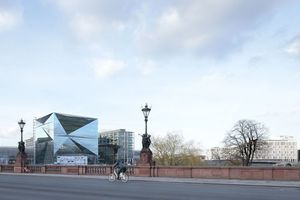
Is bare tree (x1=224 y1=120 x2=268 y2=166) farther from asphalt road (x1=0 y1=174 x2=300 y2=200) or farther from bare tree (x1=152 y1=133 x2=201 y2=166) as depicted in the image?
asphalt road (x1=0 y1=174 x2=300 y2=200)

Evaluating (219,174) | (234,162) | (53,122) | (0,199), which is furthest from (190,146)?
(0,199)

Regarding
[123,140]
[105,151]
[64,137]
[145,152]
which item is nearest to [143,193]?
[145,152]

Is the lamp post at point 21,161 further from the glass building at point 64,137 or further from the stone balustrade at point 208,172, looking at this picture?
the glass building at point 64,137

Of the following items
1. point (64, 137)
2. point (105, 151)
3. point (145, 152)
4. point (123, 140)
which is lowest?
point (105, 151)

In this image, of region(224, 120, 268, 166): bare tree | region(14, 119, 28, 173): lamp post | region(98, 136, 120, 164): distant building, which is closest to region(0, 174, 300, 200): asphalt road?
region(14, 119, 28, 173): lamp post

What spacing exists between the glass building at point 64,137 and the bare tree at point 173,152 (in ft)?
182

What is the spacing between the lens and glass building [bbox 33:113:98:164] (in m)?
170

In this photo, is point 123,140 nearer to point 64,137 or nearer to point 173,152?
point 64,137

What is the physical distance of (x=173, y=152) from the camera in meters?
118

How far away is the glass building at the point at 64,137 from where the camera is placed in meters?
170

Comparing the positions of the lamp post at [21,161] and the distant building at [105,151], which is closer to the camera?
the lamp post at [21,161]

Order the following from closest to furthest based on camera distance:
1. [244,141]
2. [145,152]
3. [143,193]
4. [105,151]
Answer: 1. [143,193]
2. [145,152]
3. [244,141]
4. [105,151]

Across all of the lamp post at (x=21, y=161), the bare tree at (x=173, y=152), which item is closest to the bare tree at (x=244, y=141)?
the bare tree at (x=173, y=152)

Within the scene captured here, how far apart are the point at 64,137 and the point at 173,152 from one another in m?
66.8
